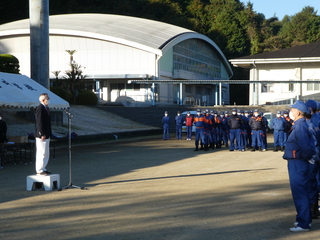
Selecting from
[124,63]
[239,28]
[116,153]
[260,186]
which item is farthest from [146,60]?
[260,186]

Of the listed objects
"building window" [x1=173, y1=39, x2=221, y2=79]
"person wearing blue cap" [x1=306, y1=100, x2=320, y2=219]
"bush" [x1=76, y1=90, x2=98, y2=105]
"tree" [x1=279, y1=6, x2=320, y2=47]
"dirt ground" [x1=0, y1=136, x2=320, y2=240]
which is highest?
"tree" [x1=279, y1=6, x2=320, y2=47]

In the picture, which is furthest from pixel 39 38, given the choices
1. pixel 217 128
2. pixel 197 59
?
pixel 197 59

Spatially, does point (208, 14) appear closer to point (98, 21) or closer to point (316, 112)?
point (98, 21)

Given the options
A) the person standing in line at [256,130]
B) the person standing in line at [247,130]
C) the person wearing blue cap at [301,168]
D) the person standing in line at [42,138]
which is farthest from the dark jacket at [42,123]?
the person standing in line at [247,130]

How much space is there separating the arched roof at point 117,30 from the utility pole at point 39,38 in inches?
1086

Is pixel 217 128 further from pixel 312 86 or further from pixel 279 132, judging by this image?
pixel 312 86

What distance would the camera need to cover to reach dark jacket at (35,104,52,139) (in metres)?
10.5

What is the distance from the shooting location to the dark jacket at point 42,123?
34.3 ft

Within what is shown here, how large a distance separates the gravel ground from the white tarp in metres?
6.62

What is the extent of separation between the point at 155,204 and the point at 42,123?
A: 3.44 m

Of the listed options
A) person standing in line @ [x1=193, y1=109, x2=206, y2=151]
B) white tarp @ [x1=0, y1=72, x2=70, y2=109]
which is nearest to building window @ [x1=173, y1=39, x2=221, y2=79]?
person standing in line @ [x1=193, y1=109, x2=206, y2=151]

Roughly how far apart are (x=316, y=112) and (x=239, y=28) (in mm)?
64697

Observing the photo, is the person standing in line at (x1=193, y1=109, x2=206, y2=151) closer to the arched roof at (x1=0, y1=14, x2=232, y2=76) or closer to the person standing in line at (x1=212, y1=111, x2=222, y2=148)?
the person standing in line at (x1=212, y1=111, x2=222, y2=148)

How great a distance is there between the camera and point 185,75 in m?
58.3
